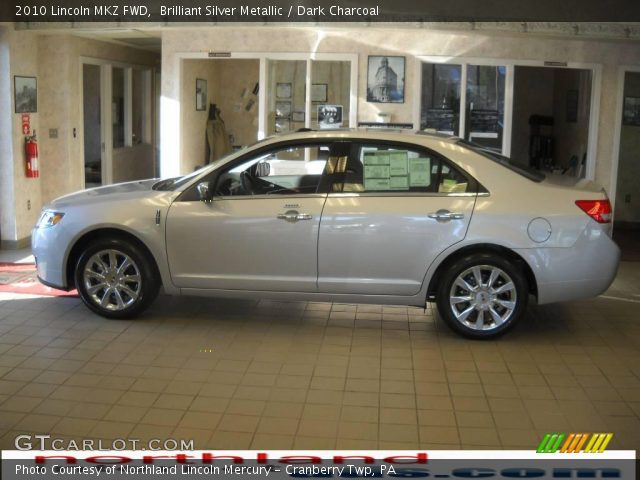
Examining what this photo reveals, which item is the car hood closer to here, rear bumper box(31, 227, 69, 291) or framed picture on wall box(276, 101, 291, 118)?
rear bumper box(31, 227, 69, 291)

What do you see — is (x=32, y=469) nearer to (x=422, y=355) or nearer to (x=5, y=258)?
(x=422, y=355)

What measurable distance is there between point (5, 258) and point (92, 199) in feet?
10.0

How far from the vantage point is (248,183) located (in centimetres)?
664

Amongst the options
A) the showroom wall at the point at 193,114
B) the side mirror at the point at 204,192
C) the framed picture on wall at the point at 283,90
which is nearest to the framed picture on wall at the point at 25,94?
the showroom wall at the point at 193,114

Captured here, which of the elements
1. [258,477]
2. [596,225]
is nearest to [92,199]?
[258,477]

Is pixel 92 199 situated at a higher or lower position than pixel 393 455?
higher

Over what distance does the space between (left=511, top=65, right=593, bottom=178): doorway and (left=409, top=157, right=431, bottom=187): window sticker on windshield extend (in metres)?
6.00

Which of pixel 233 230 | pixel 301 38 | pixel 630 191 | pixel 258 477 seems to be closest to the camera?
pixel 258 477

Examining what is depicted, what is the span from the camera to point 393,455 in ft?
14.0

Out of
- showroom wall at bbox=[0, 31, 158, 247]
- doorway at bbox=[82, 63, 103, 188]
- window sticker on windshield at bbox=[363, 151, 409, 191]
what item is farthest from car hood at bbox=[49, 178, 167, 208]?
doorway at bbox=[82, 63, 103, 188]

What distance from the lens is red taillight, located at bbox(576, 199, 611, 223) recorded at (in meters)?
6.15

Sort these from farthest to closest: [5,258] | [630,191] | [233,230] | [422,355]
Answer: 1. [630,191]
2. [5,258]
3. [233,230]
4. [422,355]

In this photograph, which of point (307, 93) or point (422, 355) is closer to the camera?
point (422, 355)

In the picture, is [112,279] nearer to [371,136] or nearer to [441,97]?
[371,136]
